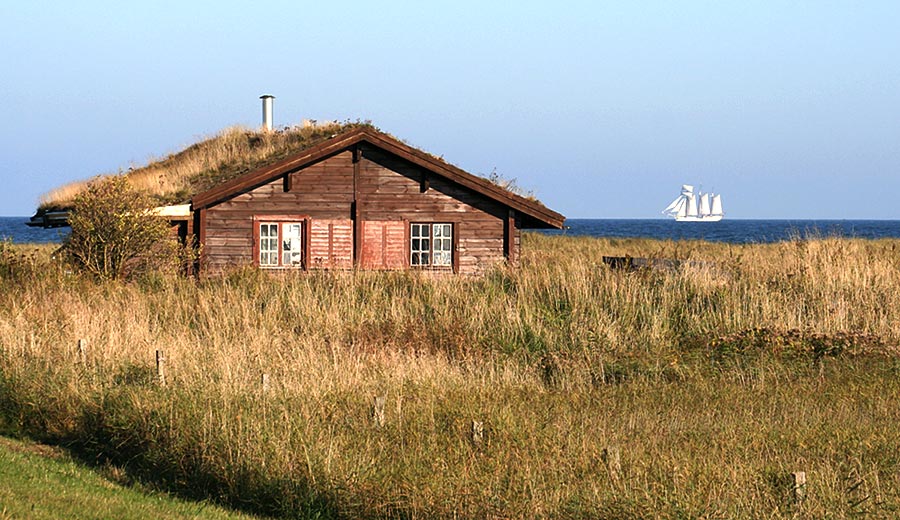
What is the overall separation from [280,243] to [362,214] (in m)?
2.13

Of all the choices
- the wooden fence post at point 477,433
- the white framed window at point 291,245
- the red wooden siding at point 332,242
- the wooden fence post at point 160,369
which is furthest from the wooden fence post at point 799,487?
the white framed window at point 291,245

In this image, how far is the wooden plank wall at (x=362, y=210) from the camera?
2517 cm

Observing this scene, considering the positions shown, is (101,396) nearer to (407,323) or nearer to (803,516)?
(407,323)

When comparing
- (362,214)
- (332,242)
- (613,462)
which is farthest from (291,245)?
(613,462)

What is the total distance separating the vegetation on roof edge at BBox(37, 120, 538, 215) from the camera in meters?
26.4

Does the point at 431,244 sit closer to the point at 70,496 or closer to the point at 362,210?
the point at 362,210

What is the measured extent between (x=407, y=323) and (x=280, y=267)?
8929 millimetres

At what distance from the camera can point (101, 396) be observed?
1180 cm

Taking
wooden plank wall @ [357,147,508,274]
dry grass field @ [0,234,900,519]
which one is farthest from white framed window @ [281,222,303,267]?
dry grass field @ [0,234,900,519]

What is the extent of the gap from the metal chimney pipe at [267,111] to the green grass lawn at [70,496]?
853 inches

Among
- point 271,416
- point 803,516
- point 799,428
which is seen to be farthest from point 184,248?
point 803,516

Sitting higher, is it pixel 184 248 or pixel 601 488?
pixel 184 248

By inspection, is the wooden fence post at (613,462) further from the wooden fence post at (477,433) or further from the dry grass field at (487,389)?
the wooden fence post at (477,433)

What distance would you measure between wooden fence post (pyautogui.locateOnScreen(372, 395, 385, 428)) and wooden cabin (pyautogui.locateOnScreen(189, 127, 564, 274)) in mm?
14753
